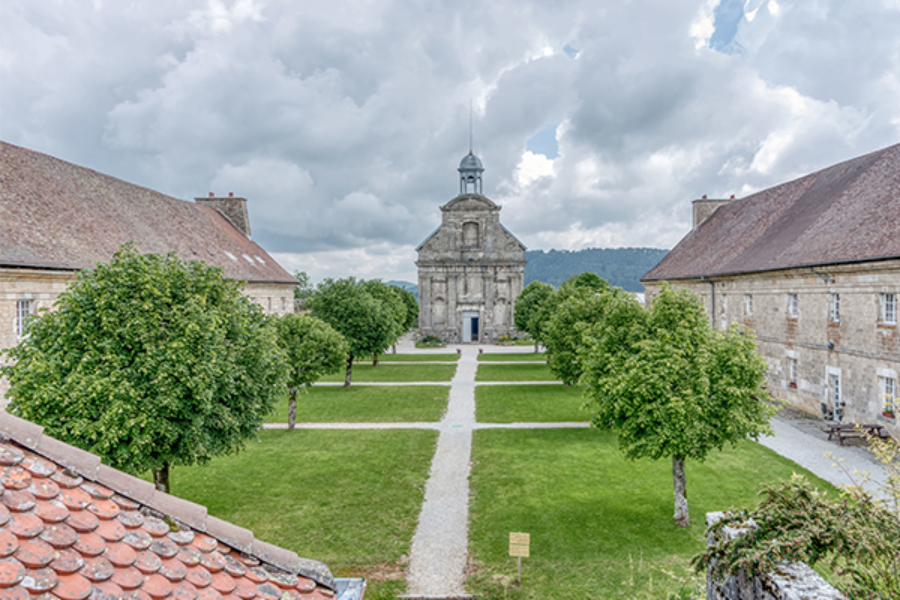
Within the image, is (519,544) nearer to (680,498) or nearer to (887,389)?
(680,498)

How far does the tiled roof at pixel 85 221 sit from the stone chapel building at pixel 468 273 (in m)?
25.2

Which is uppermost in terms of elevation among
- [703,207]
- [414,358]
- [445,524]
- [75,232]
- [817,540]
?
[703,207]

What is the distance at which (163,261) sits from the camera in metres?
11.9

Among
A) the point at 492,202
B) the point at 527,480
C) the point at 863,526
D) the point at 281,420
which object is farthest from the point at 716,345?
the point at 492,202

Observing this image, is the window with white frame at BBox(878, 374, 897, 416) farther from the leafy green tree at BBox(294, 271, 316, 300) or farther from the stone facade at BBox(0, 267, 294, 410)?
the leafy green tree at BBox(294, 271, 316, 300)

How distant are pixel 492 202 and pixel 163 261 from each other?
5123cm

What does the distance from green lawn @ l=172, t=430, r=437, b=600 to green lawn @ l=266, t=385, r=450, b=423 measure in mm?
2800

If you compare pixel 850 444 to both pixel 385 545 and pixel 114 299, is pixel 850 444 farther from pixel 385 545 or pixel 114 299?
pixel 114 299

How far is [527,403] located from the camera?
27.4 meters

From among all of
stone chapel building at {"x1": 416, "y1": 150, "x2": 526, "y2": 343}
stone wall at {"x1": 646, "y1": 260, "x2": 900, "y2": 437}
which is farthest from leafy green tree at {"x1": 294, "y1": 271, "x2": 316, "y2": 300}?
stone wall at {"x1": 646, "y1": 260, "x2": 900, "y2": 437}

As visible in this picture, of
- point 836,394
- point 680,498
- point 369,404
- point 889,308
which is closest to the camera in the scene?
point 680,498

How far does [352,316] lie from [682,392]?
2476 centimetres

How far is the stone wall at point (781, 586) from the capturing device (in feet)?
12.0

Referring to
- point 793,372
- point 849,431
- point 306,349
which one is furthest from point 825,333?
point 306,349
